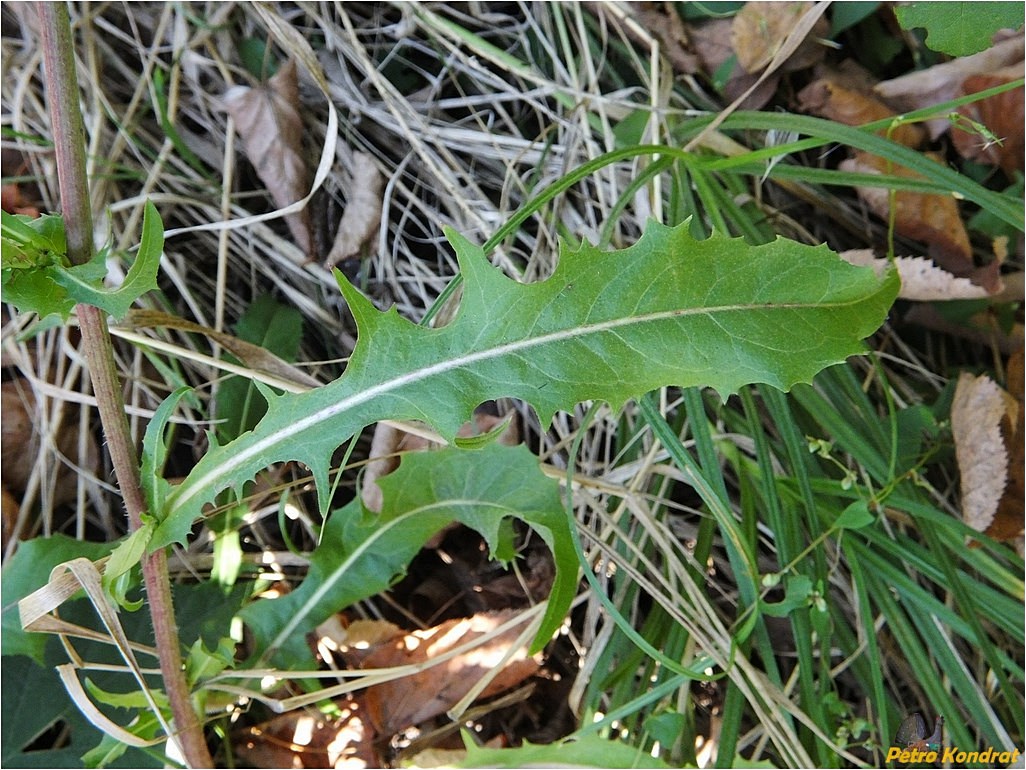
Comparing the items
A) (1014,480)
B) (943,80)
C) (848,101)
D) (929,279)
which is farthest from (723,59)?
(1014,480)

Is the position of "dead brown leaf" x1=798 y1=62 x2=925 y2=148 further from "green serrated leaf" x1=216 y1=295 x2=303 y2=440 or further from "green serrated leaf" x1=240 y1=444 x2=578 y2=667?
"green serrated leaf" x1=216 y1=295 x2=303 y2=440

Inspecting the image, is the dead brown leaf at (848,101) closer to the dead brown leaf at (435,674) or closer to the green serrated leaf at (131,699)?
the dead brown leaf at (435,674)

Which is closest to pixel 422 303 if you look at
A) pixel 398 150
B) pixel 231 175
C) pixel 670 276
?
pixel 398 150

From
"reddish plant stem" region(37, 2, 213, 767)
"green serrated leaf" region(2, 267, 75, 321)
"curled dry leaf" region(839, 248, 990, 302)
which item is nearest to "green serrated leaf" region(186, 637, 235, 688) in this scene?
"reddish plant stem" region(37, 2, 213, 767)

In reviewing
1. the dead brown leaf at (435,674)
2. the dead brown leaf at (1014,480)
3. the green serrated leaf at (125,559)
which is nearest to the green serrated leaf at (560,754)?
the dead brown leaf at (435,674)

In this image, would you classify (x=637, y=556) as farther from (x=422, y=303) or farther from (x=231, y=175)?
(x=231, y=175)
